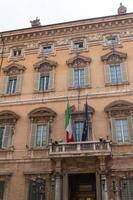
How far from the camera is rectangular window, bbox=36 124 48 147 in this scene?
18875 millimetres

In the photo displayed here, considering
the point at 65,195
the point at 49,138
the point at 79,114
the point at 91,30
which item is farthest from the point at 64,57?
the point at 65,195

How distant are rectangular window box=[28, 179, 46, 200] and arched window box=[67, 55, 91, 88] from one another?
23.7 feet

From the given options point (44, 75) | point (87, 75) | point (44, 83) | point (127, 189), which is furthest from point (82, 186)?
point (44, 75)

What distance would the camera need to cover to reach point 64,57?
22484 millimetres

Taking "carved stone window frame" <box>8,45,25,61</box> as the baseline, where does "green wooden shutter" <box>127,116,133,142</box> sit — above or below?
below

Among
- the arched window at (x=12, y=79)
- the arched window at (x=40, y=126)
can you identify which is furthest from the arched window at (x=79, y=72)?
the arched window at (x=12, y=79)

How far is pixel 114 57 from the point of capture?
21.3 metres

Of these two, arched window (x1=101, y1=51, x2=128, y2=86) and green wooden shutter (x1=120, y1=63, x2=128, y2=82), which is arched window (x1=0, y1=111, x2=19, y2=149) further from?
green wooden shutter (x1=120, y1=63, x2=128, y2=82)

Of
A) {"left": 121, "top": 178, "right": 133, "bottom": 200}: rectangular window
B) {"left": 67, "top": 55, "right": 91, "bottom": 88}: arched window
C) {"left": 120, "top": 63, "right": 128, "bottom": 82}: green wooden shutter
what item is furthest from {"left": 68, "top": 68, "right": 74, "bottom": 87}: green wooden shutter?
{"left": 121, "top": 178, "right": 133, "bottom": 200}: rectangular window

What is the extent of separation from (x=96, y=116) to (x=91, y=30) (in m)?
8.13

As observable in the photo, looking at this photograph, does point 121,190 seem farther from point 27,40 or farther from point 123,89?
point 27,40

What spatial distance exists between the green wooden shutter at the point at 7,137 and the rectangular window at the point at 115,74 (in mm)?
8114

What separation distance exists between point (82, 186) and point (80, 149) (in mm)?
3455

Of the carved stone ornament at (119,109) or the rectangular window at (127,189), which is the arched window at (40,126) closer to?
the carved stone ornament at (119,109)
